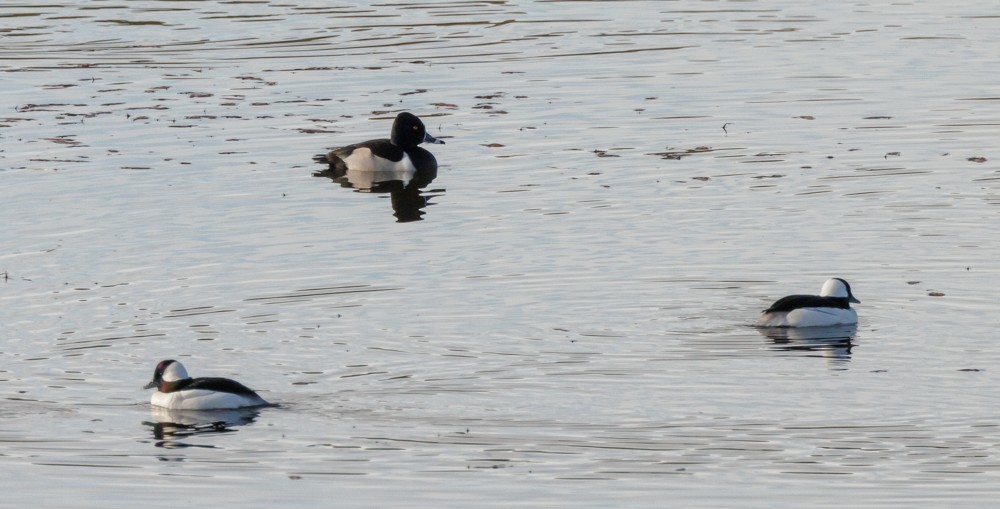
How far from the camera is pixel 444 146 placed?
27.7 meters

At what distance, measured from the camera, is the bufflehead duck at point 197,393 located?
45.5ft

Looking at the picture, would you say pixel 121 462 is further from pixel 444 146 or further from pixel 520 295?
pixel 444 146

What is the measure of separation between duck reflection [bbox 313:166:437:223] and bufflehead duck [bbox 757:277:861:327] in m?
7.80

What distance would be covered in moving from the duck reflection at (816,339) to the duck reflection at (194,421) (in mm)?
4668

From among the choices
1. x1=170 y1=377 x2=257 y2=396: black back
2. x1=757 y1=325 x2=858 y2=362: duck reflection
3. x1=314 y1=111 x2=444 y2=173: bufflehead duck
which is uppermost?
x1=314 y1=111 x2=444 y2=173: bufflehead duck

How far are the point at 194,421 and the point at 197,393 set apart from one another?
22 cm

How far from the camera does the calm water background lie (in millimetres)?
→ 12719

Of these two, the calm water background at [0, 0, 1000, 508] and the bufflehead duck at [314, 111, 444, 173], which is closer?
the calm water background at [0, 0, 1000, 508]

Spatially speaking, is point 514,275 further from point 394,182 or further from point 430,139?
point 430,139

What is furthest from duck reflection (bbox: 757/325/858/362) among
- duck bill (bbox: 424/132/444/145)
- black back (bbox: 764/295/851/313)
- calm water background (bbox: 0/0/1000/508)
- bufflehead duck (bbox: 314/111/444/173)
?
duck bill (bbox: 424/132/444/145)

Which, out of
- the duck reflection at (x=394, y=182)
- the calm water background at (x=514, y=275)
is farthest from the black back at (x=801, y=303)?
the duck reflection at (x=394, y=182)

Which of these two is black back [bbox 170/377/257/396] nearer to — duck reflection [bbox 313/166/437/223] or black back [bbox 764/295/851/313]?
black back [bbox 764/295/851/313]

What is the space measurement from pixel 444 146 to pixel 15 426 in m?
14.6

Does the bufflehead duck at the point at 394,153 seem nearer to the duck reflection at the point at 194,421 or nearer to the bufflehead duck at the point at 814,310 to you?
the bufflehead duck at the point at 814,310
